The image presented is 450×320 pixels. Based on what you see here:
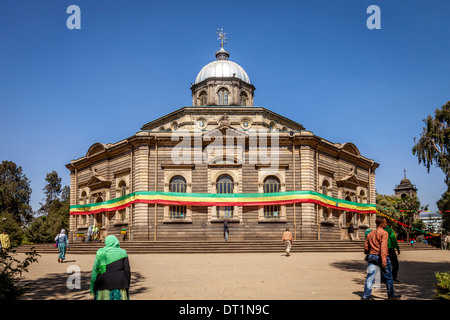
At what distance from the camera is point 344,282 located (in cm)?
1162

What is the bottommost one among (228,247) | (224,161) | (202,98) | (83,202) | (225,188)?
(228,247)

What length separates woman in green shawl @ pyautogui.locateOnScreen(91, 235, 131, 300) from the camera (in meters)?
6.51

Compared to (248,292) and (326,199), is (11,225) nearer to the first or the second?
(326,199)

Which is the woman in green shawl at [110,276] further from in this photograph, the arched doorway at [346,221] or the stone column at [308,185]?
the arched doorway at [346,221]

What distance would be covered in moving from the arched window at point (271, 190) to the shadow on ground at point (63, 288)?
1533 centimetres

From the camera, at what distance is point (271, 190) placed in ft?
93.1

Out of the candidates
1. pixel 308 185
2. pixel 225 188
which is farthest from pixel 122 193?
pixel 308 185

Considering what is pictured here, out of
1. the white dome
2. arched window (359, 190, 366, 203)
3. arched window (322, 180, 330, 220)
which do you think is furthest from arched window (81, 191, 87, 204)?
arched window (359, 190, 366, 203)

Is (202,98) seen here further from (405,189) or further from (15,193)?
(405,189)

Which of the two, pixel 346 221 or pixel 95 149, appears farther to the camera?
pixel 95 149

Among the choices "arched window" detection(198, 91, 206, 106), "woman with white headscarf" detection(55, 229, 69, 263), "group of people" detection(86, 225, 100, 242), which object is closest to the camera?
"woman with white headscarf" detection(55, 229, 69, 263)

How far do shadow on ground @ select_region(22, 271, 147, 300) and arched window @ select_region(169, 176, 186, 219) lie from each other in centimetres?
1340

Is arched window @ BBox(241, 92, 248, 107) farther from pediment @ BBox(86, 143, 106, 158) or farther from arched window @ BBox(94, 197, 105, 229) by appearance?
arched window @ BBox(94, 197, 105, 229)

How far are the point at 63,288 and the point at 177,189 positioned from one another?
1704 cm
